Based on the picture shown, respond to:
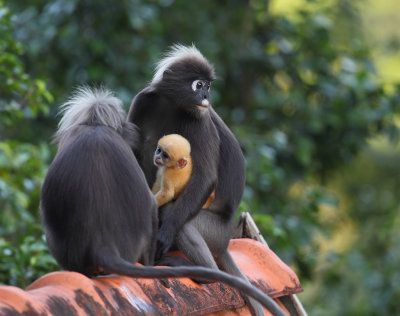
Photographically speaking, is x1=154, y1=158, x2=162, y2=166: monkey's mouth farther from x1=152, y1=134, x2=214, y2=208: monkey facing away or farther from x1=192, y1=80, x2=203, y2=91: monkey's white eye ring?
x1=192, y1=80, x2=203, y2=91: monkey's white eye ring

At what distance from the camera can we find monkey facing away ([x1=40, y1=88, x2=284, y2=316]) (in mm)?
2230

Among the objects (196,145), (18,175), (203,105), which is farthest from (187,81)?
(18,175)

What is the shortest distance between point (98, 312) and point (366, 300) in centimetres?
594

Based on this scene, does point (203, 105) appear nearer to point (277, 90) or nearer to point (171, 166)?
point (171, 166)

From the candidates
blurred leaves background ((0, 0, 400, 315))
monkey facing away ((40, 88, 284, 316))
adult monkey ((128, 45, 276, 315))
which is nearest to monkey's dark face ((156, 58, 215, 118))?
adult monkey ((128, 45, 276, 315))

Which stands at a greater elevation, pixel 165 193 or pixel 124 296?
pixel 165 193

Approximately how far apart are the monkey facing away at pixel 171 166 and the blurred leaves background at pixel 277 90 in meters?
2.05

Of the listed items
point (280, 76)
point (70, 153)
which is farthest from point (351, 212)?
point (70, 153)

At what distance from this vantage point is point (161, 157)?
9.25 feet

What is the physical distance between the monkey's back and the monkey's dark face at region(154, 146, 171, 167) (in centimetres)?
36

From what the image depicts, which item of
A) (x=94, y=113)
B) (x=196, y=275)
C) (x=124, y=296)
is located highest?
(x=94, y=113)

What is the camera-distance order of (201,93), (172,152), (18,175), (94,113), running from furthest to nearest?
(18,175) → (201,93) → (172,152) → (94,113)

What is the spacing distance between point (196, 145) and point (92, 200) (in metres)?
0.82

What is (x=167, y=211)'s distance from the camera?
9.50ft
